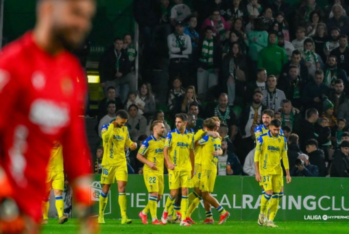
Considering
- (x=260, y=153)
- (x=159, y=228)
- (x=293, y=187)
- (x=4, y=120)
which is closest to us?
(x=4, y=120)

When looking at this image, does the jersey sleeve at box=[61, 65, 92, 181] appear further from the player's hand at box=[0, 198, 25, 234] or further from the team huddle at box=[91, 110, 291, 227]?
the team huddle at box=[91, 110, 291, 227]

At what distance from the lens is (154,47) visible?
22.3m

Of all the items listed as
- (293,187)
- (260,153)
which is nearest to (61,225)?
(260,153)

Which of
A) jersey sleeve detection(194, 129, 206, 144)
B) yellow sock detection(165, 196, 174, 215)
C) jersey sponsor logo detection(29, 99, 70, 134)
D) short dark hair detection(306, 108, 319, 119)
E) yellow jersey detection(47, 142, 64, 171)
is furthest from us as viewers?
short dark hair detection(306, 108, 319, 119)

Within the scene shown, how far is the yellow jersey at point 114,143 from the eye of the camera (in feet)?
55.1

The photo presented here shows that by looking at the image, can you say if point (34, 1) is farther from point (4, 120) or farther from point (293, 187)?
point (4, 120)

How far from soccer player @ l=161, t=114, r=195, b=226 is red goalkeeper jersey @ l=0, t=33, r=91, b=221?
12.6 meters

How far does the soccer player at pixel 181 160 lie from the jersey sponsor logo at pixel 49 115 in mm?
12648

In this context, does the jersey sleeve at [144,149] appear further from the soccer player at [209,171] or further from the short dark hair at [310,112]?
the short dark hair at [310,112]

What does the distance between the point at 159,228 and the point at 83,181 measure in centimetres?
1164

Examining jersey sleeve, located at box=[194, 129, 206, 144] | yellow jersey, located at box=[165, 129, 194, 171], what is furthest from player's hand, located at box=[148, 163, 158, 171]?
jersey sleeve, located at box=[194, 129, 206, 144]

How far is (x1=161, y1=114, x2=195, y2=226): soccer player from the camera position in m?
17.1

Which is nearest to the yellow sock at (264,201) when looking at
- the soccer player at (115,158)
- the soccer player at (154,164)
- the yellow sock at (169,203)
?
the yellow sock at (169,203)

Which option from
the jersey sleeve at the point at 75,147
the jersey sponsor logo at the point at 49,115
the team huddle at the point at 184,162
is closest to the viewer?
the jersey sponsor logo at the point at 49,115
